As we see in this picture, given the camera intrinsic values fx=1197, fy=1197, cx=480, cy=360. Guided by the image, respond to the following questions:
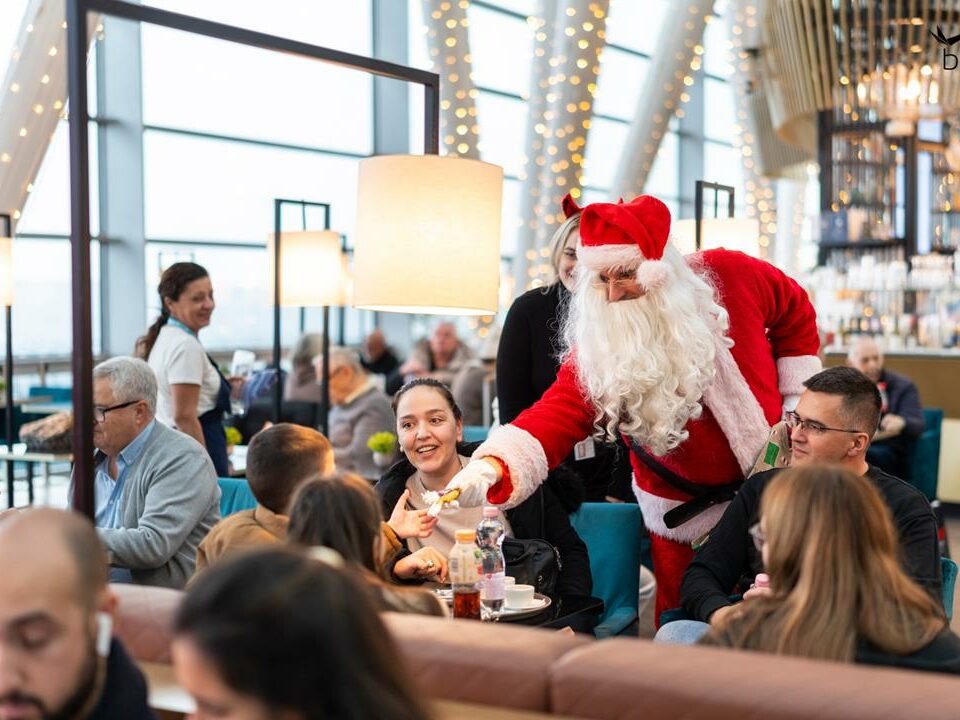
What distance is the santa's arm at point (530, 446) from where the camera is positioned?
2.72 m

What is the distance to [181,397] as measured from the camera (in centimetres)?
448

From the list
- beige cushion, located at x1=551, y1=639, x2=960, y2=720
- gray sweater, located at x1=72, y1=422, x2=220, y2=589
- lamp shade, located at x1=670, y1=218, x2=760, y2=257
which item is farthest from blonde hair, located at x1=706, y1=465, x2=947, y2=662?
lamp shade, located at x1=670, y1=218, x2=760, y2=257

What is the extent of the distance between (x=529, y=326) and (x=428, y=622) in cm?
222

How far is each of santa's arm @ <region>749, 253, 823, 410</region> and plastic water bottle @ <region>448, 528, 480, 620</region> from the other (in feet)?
3.69

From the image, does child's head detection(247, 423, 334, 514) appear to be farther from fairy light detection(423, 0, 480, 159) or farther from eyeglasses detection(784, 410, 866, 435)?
fairy light detection(423, 0, 480, 159)

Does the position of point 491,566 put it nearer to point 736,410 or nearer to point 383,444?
point 736,410

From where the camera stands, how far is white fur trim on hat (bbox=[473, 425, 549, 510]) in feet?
9.08

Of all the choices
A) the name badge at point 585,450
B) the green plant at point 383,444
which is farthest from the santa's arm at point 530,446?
the green plant at point 383,444

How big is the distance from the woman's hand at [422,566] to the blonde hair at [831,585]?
104 cm

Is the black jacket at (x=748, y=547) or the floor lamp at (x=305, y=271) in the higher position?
the floor lamp at (x=305, y=271)

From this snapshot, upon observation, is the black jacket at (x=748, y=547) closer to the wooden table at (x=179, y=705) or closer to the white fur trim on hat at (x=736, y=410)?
the white fur trim on hat at (x=736, y=410)

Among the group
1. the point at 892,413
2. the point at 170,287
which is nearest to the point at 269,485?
the point at 170,287

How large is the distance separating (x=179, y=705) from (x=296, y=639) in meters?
0.84

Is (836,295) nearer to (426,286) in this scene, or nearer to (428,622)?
(426,286)
